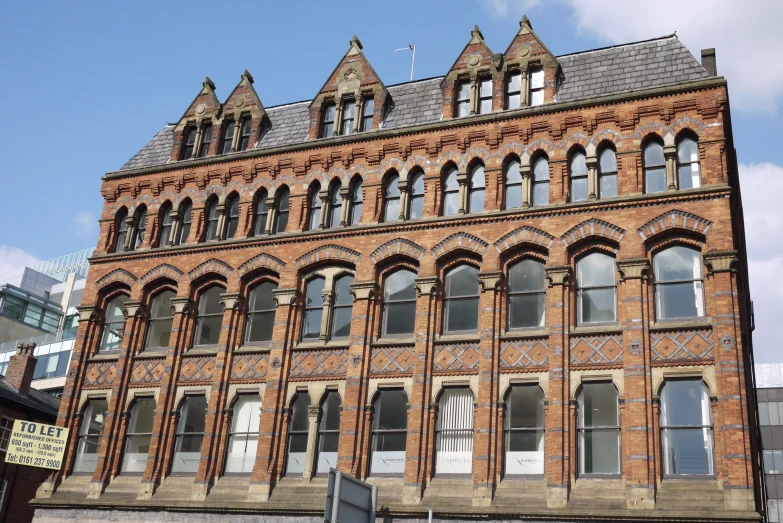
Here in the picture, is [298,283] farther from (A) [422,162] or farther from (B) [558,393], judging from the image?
(B) [558,393]

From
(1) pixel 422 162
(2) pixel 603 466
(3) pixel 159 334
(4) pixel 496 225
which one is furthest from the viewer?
(3) pixel 159 334

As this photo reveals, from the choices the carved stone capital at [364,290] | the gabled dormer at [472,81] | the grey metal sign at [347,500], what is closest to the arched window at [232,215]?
the carved stone capital at [364,290]

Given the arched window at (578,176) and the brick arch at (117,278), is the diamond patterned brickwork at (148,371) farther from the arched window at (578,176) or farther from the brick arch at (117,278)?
the arched window at (578,176)

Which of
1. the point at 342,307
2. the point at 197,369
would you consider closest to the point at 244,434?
the point at 197,369

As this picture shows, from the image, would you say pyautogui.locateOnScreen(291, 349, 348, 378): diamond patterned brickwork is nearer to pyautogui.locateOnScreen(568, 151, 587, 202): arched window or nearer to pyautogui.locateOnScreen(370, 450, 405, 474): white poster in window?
pyautogui.locateOnScreen(370, 450, 405, 474): white poster in window

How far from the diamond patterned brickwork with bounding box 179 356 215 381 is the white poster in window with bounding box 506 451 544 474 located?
10.4m

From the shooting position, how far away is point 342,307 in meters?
28.3

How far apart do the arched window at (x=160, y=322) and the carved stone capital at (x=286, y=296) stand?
170 inches

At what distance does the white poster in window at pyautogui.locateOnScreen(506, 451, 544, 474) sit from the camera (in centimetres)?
2395

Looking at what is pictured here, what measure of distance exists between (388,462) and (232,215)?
11027 millimetres

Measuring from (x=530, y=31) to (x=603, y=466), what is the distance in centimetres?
1460

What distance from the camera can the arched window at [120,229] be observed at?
3303 cm

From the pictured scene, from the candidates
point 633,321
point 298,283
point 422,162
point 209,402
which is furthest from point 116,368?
Answer: point 633,321

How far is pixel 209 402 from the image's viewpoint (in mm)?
28234
